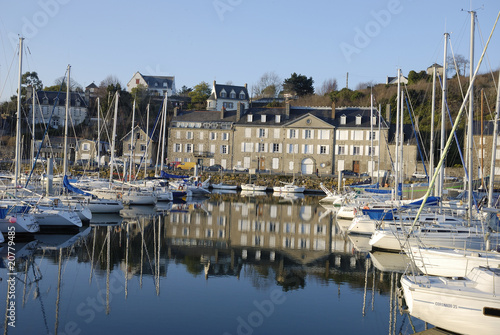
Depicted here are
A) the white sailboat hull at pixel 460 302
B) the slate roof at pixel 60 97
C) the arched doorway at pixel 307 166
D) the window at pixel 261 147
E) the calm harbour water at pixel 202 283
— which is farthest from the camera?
the slate roof at pixel 60 97

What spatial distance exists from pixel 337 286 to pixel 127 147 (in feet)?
197

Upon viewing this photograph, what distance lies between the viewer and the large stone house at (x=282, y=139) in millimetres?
66062

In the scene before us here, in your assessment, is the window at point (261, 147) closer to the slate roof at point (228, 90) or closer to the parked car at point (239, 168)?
the parked car at point (239, 168)

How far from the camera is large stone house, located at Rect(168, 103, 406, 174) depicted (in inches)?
2601

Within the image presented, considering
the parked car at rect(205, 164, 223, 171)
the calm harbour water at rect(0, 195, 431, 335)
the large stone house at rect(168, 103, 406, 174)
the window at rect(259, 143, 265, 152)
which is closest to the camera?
the calm harbour water at rect(0, 195, 431, 335)

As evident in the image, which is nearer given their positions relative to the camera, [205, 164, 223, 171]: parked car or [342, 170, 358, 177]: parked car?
[342, 170, 358, 177]: parked car

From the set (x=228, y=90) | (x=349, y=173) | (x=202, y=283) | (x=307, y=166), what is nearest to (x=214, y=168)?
(x=307, y=166)

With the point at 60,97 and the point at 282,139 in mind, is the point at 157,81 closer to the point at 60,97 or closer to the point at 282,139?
the point at 60,97

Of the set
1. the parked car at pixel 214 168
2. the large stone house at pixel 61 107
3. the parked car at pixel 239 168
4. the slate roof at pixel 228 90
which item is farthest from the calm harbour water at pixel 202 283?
the slate roof at pixel 228 90

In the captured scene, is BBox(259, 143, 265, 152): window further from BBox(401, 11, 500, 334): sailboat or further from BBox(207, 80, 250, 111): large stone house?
BBox(401, 11, 500, 334): sailboat

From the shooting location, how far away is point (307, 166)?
222ft

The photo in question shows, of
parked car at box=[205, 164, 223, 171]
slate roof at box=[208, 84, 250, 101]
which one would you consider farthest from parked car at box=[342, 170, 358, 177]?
slate roof at box=[208, 84, 250, 101]

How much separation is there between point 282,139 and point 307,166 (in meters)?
4.76

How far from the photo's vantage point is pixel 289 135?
67688 millimetres
